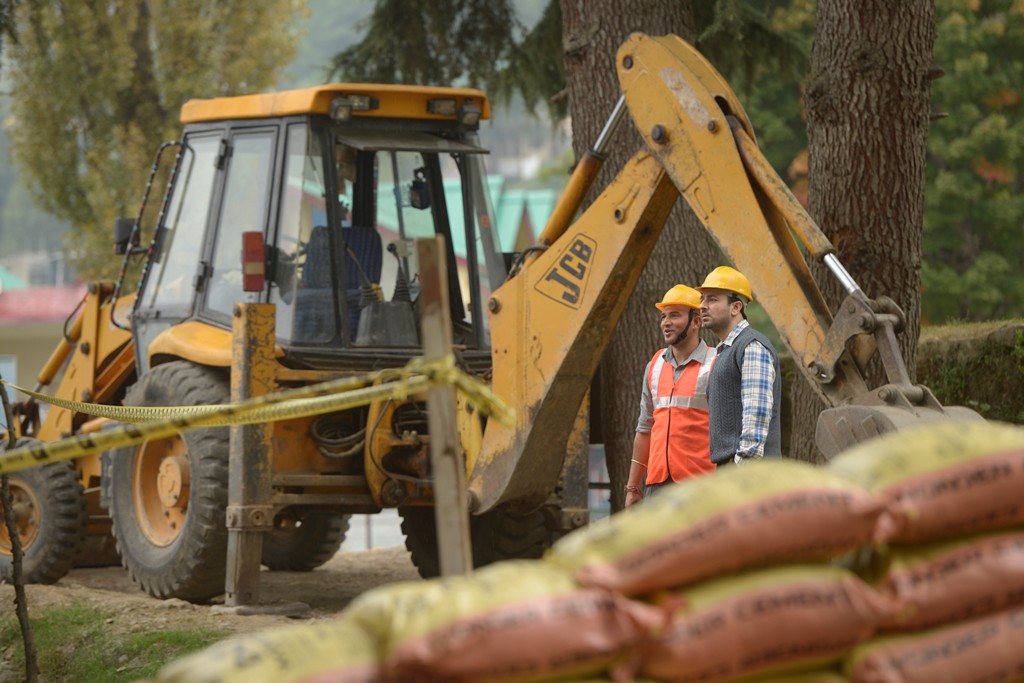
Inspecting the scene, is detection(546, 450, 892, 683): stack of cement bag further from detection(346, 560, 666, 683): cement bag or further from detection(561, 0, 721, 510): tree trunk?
detection(561, 0, 721, 510): tree trunk

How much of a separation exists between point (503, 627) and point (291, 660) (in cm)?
45

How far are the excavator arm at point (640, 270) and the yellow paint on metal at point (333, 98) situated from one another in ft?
7.02

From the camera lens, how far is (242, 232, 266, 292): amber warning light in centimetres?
945

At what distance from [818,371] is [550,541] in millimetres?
A: 3817

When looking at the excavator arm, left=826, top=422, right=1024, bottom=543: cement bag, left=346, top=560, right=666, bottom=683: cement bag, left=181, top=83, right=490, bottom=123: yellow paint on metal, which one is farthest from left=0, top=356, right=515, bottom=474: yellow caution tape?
left=181, top=83, right=490, bottom=123: yellow paint on metal

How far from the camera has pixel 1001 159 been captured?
74.2 ft

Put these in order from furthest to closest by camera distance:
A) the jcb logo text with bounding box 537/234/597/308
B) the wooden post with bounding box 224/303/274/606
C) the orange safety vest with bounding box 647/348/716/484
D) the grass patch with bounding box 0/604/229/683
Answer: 1. the wooden post with bounding box 224/303/274/606
2. the grass patch with bounding box 0/604/229/683
3. the jcb logo text with bounding box 537/234/597/308
4. the orange safety vest with bounding box 647/348/716/484

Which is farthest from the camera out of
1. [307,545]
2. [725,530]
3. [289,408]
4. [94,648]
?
[307,545]

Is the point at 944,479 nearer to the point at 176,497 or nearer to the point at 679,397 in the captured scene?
the point at 679,397

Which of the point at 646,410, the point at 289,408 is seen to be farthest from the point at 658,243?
the point at 289,408

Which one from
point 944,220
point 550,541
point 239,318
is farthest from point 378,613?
point 944,220

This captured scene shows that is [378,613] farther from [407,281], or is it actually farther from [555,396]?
[407,281]

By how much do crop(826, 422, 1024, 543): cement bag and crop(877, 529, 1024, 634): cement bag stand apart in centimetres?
4

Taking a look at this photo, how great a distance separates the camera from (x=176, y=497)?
9.67m
